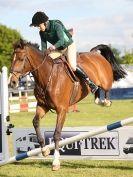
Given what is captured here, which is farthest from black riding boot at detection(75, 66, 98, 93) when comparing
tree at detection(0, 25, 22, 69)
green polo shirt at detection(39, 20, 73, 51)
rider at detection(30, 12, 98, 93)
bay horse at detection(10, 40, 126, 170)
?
tree at detection(0, 25, 22, 69)

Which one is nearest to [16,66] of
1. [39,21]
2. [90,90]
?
[39,21]

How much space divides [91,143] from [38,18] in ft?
7.97

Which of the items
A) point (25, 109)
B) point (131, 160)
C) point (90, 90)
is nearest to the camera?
point (131, 160)

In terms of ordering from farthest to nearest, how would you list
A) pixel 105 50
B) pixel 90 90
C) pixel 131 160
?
pixel 105 50 → pixel 90 90 → pixel 131 160

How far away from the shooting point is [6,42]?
243ft

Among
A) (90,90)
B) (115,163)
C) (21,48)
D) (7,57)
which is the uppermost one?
(7,57)

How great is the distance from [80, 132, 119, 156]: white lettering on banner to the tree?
202 feet

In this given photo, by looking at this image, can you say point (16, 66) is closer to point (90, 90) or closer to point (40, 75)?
point (40, 75)

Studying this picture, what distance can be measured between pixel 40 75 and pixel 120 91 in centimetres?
2910

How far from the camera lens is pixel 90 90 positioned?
8820 mm

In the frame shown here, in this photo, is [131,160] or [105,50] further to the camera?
[105,50]

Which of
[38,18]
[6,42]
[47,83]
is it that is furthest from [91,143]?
[6,42]

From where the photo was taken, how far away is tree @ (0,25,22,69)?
2765 inches

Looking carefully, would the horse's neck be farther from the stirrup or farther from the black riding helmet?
the stirrup
